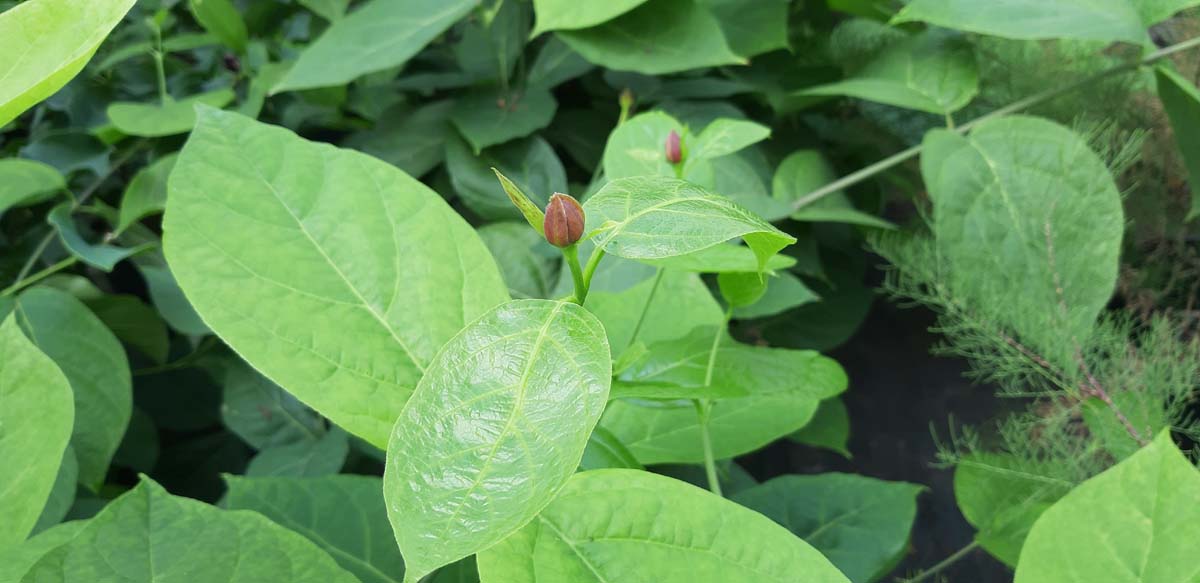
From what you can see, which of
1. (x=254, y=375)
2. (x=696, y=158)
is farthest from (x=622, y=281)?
(x=254, y=375)

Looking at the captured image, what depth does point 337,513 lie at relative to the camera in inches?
14.4

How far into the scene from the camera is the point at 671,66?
A: 589 millimetres

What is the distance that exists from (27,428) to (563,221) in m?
0.22

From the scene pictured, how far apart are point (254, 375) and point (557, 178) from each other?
0.25 m

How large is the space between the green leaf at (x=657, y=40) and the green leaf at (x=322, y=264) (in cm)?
33

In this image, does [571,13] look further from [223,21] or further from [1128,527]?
[1128,527]

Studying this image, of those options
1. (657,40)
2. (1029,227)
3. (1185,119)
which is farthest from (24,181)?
(1185,119)

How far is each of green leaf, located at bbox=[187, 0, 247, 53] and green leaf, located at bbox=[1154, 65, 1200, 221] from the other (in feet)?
2.17

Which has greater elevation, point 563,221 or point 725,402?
point 563,221

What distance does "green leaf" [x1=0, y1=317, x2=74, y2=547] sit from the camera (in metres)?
0.28

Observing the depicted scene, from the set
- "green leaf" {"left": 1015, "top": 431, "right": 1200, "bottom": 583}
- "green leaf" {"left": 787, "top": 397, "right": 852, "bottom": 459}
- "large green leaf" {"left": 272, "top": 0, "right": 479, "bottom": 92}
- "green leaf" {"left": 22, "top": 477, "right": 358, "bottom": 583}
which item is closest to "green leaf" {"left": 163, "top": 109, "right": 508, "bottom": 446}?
"green leaf" {"left": 22, "top": 477, "right": 358, "bottom": 583}

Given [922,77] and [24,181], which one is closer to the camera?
[24,181]

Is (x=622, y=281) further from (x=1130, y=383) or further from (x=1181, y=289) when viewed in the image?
(x=1181, y=289)

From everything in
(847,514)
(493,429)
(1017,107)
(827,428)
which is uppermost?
(493,429)
